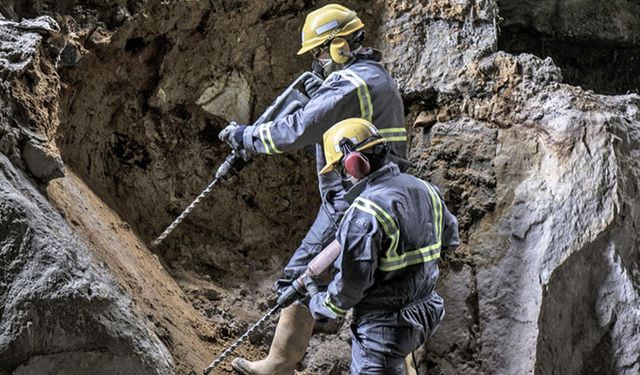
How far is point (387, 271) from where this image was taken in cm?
380

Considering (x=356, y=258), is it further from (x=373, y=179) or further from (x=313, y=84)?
(x=313, y=84)

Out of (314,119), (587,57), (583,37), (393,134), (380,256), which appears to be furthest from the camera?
(587,57)

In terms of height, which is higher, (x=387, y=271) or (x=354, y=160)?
(x=354, y=160)

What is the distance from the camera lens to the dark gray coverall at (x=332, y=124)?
4.38 m

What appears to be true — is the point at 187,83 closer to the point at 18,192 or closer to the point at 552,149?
the point at 18,192

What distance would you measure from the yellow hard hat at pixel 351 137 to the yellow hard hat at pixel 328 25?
2.55ft

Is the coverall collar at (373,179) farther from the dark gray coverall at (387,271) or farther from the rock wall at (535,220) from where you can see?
the rock wall at (535,220)

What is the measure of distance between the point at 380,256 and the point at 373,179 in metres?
0.37

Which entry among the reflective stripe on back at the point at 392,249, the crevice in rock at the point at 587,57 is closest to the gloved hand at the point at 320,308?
the reflective stripe on back at the point at 392,249

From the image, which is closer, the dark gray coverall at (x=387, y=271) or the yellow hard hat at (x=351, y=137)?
the dark gray coverall at (x=387, y=271)

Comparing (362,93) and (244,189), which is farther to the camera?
(244,189)

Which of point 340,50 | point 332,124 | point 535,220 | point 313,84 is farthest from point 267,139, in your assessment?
point 535,220

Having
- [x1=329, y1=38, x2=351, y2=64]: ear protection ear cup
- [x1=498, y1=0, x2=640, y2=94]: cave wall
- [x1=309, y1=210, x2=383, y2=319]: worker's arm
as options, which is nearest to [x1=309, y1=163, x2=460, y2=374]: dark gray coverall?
[x1=309, y1=210, x2=383, y2=319]: worker's arm

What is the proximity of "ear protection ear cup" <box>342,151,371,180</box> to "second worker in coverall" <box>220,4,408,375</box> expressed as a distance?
0.57 meters
